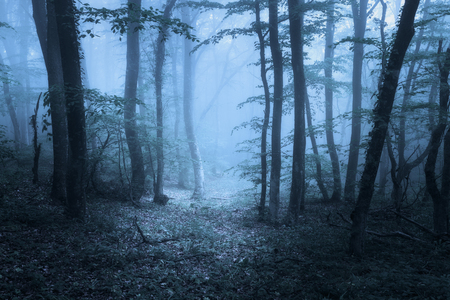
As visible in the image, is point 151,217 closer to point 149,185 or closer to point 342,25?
point 149,185

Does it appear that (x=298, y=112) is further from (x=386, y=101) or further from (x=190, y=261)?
(x=190, y=261)

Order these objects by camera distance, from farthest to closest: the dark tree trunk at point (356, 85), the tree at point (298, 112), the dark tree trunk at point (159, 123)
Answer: the dark tree trunk at point (356, 85), the dark tree trunk at point (159, 123), the tree at point (298, 112)

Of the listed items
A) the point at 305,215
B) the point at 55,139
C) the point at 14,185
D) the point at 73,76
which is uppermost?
the point at 73,76

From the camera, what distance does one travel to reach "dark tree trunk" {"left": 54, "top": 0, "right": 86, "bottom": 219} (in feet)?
23.9

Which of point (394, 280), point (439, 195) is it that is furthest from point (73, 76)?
point (439, 195)

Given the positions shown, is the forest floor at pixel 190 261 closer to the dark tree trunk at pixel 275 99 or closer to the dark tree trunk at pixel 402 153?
the dark tree trunk at pixel 402 153

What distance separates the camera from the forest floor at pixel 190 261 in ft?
16.1

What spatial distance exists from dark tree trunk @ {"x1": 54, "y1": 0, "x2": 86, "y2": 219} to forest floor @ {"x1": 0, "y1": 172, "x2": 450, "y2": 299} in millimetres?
832

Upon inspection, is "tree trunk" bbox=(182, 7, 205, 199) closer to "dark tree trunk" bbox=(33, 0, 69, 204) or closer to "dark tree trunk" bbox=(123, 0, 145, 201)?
"dark tree trunk" bbox=(123, 0, 145, 201)

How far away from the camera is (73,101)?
7.33 metres

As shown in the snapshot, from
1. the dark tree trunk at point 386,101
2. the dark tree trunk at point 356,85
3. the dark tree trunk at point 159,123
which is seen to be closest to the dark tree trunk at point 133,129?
the dark tree trunk at point 159,123

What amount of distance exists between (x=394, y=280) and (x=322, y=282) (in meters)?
1.31

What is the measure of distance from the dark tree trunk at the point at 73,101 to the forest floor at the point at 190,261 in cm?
83

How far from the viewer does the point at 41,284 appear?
4680 millimetres
